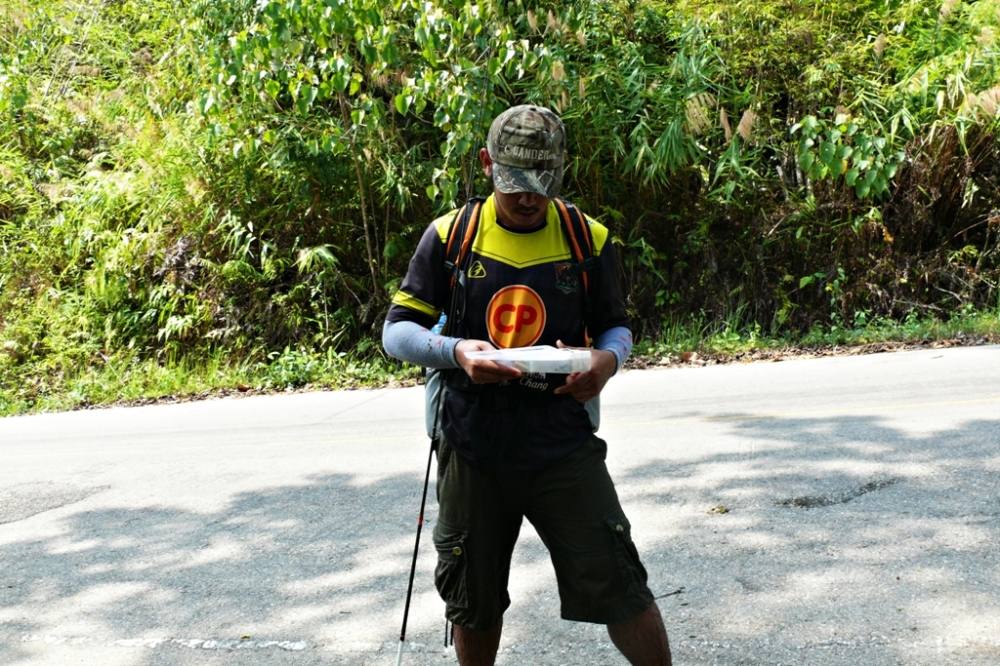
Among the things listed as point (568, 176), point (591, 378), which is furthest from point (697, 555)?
point (568, 176)

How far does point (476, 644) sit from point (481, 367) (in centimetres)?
88

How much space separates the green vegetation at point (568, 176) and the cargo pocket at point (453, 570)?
7.80 meters

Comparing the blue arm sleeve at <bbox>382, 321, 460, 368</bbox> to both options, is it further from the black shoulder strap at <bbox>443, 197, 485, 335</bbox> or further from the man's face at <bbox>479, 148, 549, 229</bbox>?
the man's face at <bbox>479, 148, 549, 229</bbox>

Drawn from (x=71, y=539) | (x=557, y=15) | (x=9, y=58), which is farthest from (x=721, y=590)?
(x=9, y=58)

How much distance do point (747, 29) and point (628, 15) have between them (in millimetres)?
1342

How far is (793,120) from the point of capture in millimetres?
12594

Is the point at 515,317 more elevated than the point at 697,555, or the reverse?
the point at 515,317

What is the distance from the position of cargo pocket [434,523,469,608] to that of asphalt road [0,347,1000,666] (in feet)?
3.27

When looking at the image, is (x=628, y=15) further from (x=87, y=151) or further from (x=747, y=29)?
(x=87, y=151)

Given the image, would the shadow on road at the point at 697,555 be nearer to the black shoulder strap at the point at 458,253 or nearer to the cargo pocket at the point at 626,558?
the cargo pocket at the point at 626,558

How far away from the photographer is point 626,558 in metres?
3.21

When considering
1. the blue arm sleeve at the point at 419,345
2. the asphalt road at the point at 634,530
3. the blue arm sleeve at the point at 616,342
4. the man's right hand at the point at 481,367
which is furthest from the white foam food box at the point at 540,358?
the asphalt road at the point at 634,530

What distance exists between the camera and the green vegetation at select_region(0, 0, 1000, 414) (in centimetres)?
1155

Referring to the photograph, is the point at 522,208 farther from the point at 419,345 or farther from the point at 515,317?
the point at 419,345
